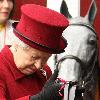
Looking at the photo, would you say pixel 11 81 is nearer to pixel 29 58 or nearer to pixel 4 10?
pixel 29 58

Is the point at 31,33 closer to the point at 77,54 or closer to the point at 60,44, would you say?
the point at 60,44

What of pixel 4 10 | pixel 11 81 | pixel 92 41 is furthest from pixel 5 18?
pixel 11 81

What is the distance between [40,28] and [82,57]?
0.47m

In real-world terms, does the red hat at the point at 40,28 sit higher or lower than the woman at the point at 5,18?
higher

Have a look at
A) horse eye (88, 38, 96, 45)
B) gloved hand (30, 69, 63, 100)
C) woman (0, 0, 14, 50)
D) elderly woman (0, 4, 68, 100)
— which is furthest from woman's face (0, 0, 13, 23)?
gloved hand (30, 69, 63, 100)

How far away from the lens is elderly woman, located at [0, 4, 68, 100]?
1.58 meters

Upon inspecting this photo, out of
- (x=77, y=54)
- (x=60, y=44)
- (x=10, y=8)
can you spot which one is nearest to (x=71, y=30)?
(x=77, y=54)

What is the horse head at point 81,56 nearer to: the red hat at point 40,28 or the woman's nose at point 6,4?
the red hat at point 40,28

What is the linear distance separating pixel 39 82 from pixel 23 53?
0.18 meters

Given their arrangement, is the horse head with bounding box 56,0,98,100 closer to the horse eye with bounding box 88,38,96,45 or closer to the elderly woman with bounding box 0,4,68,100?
the horse eye with bounding box 88,38,96,45

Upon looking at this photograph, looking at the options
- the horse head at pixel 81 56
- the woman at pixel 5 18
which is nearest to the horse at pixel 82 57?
the horse head at pixel 81 56

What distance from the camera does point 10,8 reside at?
2863 millimetres

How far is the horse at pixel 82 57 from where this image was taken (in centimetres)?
192

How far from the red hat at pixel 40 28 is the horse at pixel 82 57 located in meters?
0.26
